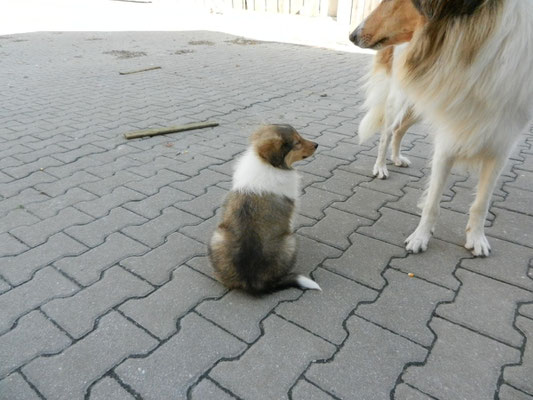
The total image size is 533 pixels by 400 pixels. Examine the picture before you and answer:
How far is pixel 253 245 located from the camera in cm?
220

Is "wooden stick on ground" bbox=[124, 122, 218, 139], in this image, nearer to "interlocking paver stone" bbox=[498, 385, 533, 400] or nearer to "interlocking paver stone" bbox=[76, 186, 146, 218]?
"interlocking paver stone" bbox=[76, 186, 146, 218]

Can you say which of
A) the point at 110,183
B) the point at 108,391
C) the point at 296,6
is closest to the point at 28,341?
the point at 108,391

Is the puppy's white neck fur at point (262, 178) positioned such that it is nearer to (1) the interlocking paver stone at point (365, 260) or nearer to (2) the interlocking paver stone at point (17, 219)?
(1) the interlocking paver stone at point (365, 260)

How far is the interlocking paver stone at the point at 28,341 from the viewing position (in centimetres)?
191

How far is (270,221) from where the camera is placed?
2330 millimetres

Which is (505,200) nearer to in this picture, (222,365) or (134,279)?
(222,365)

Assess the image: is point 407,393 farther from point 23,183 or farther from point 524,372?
point 23,183

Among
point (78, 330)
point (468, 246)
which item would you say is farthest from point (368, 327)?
point (78, 330)

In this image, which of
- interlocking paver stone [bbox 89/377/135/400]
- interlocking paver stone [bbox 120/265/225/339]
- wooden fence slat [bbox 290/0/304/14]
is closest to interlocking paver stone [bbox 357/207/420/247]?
interlocking paver stone [bbox 120/265/225/339]

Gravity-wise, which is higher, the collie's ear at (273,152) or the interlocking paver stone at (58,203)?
the collie's ear at (273,152)

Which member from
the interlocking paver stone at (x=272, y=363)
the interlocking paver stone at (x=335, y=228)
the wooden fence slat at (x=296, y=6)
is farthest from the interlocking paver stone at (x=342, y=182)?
the wooden fence slat at (x=296, y=6)

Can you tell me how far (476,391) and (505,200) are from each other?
7.22ft

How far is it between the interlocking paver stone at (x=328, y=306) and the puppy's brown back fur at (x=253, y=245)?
19cm

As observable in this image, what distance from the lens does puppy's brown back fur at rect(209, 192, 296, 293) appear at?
2213 mm
